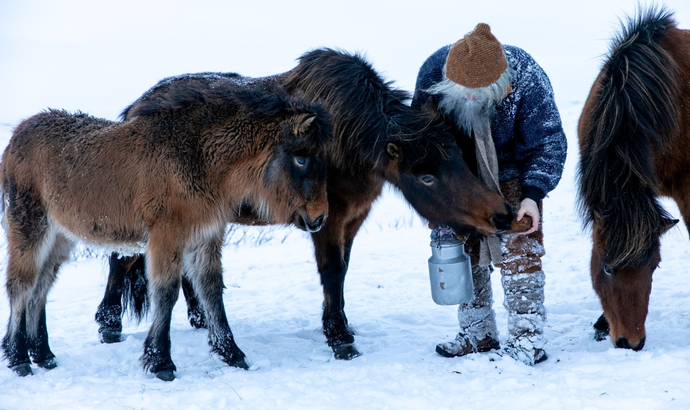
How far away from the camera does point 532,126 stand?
3.88 meters

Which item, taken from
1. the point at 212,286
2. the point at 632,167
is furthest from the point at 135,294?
the point at 632,167

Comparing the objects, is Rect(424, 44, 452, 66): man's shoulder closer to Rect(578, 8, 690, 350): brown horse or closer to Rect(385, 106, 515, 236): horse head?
Rect(385, 106, 515, 236): horse head

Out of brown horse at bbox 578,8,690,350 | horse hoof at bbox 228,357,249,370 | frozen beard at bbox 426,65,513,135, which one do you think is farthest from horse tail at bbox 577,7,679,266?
horse hoof at bbox 228,357,249,370

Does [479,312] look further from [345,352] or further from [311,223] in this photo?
[311,223]

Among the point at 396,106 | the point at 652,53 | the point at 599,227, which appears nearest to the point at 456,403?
the point at 599,227

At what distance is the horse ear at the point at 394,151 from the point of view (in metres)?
4.09

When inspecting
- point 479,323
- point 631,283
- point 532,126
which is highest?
point 532,126

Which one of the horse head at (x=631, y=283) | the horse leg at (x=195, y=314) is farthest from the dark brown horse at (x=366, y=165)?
the horse head at (x=631, y=283)

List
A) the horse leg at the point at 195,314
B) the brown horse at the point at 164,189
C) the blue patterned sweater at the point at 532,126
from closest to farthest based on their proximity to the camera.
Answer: the blue patterned sweater at the point at 532,126 → the brown horse at the point at 164,189 → the horse leg at the point at 195,314

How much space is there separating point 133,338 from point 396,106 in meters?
2.77

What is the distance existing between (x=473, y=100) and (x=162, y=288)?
244cm

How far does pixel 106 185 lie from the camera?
14.0 feet

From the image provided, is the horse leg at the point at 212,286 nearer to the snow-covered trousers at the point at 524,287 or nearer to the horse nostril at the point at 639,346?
the snow-covered trousers at the point at 524,287

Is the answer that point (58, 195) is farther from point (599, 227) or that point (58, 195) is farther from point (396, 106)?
point (599, 227)
